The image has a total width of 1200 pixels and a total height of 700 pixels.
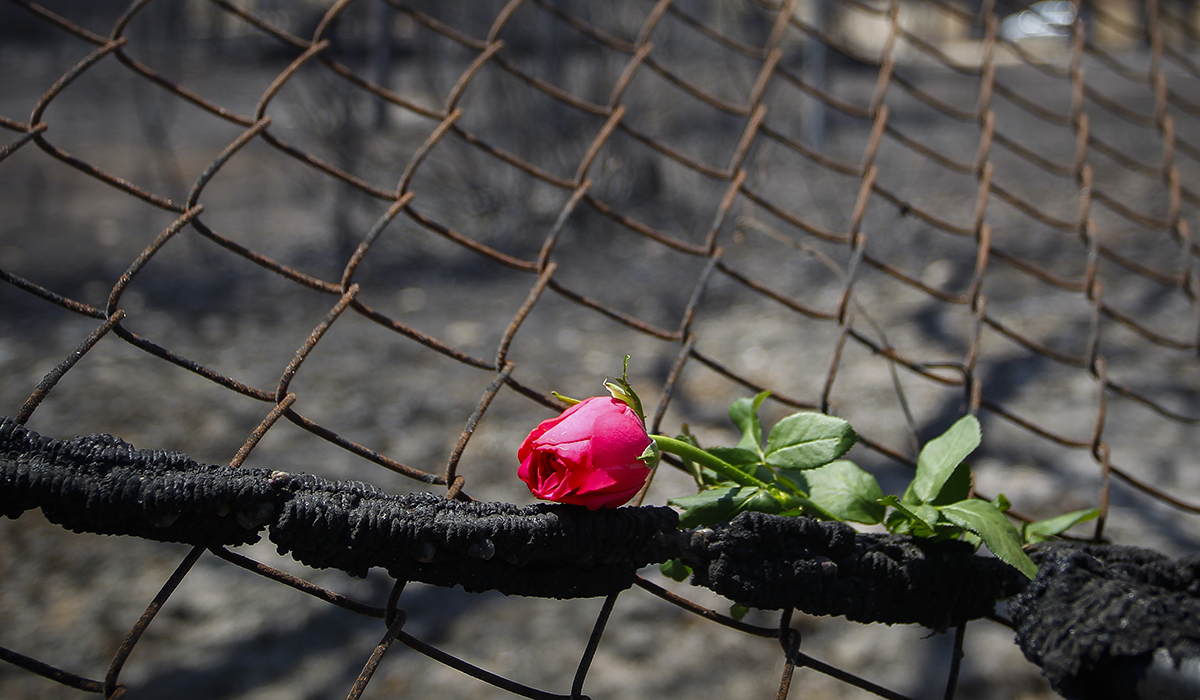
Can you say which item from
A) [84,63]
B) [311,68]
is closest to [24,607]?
[84,63]

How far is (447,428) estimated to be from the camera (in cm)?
262

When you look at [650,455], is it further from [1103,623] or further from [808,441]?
[1103,623]

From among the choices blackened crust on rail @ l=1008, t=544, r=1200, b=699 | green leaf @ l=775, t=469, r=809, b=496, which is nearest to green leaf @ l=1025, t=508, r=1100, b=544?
blackened crust on rail @ l=1008, t=544, r=1200, b=699

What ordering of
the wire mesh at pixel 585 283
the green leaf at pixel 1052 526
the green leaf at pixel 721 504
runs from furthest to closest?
the wire mesh at pixel 585 283, the green leaf at pixel 1052 526, the green leaf at pixel 721 504

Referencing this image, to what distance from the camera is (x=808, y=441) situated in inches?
26.8

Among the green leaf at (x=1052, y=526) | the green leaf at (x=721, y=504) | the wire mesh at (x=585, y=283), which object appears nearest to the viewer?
the green leaf at (x=721, y=504)

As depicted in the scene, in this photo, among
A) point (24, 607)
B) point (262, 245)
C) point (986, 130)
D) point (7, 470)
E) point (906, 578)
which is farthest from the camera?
point (262, 245)

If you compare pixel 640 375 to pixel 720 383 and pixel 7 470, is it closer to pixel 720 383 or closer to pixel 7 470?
pixel 720 383

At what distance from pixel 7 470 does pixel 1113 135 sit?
241 inches

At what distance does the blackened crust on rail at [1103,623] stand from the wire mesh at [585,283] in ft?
0.76

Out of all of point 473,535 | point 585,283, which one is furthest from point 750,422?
point 585,283

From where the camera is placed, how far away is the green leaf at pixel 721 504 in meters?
0.66

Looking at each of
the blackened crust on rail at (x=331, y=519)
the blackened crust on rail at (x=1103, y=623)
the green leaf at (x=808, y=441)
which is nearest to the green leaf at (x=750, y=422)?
the green leaf at (x=808, y=441)

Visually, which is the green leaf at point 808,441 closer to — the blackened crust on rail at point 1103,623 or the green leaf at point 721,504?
the green leaf at point 721,504
